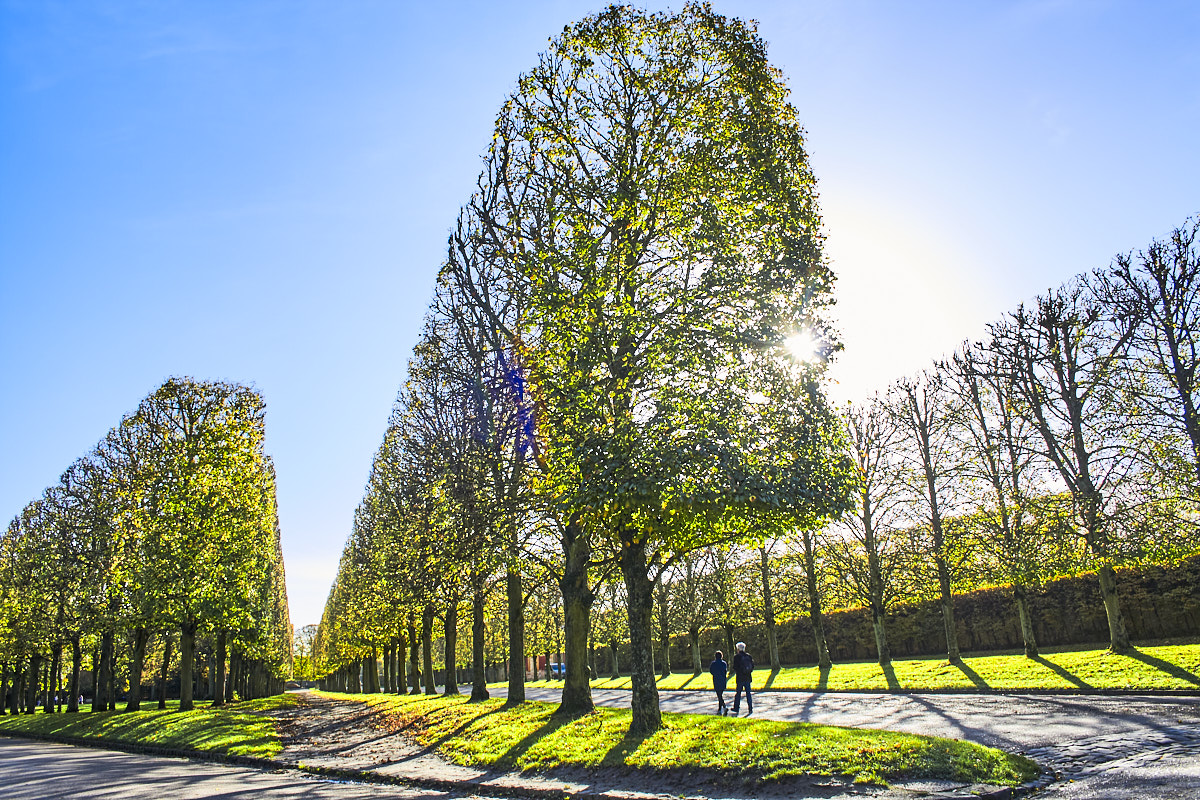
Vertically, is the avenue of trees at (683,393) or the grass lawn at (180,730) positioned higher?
the avenue of trees at (683,393)

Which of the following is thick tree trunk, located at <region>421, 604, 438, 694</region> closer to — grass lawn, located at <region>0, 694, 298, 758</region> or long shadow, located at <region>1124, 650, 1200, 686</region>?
grass lawn, located at <region>0, 694, 298, 758</region>

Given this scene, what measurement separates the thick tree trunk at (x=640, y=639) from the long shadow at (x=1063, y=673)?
1388 cm

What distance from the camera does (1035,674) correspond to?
22.6 meters

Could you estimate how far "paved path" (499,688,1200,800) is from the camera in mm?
7957

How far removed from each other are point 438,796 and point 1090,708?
46.0ft

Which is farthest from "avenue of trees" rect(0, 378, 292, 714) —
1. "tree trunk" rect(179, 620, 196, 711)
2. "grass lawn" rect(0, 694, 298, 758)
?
"grass lawn" rect(0, 694, 298, 758)

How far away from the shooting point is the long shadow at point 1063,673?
19652 millimetres

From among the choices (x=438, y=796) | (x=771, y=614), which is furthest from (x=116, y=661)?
(x=438, y=796)

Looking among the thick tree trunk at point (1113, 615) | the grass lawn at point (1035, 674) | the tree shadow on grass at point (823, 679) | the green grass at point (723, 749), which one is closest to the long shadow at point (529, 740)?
the green grass at point (723, 749)

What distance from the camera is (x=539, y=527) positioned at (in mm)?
18531

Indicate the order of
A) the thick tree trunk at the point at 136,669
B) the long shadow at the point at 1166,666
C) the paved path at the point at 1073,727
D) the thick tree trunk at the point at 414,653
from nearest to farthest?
the paved path at the point at 1073,727
the long shadow at the point at 1166,666
the thick tree trunk at the point at 136,669
the thick tree trunk at the point at 414,653

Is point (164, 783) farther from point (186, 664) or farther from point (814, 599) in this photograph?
point (814, 599)

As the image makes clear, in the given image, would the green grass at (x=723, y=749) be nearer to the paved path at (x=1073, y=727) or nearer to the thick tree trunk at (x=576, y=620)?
the thick tree trunk at (x=576, y=620)

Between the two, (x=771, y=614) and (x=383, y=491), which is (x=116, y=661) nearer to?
(x=383, y=491)
